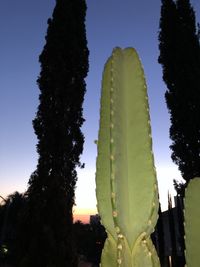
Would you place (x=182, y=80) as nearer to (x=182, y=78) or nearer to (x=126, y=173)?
(x=182, y=78)

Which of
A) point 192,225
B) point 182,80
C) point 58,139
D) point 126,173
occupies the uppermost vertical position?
point 182,80

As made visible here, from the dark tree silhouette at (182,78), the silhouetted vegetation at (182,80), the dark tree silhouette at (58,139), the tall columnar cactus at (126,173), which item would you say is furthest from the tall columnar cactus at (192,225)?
the dark tree silhouette at (182,78)

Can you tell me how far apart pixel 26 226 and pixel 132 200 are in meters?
10.2

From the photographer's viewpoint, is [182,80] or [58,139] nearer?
[58,139]

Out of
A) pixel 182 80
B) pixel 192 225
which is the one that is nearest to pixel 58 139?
pixel 182 80

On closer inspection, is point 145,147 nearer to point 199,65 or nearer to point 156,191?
point 156,191

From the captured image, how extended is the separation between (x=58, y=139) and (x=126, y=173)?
40.9ft

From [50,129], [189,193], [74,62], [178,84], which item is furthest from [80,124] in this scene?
[189,193]

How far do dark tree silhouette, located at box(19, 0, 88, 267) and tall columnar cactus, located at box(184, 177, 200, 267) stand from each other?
836cm

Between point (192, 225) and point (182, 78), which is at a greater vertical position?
point (182, 78)

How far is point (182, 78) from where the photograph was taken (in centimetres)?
1416

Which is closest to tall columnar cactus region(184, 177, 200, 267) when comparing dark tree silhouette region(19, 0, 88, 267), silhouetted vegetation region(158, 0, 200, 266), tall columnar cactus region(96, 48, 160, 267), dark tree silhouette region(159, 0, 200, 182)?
tall columnar cactus region(96, 48, 160, 267)

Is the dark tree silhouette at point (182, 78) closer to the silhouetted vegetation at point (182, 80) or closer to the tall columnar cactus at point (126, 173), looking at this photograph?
the silhouetted vegetation at point (182, 80)

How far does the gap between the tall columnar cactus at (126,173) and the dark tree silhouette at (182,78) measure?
1162 centimetres
